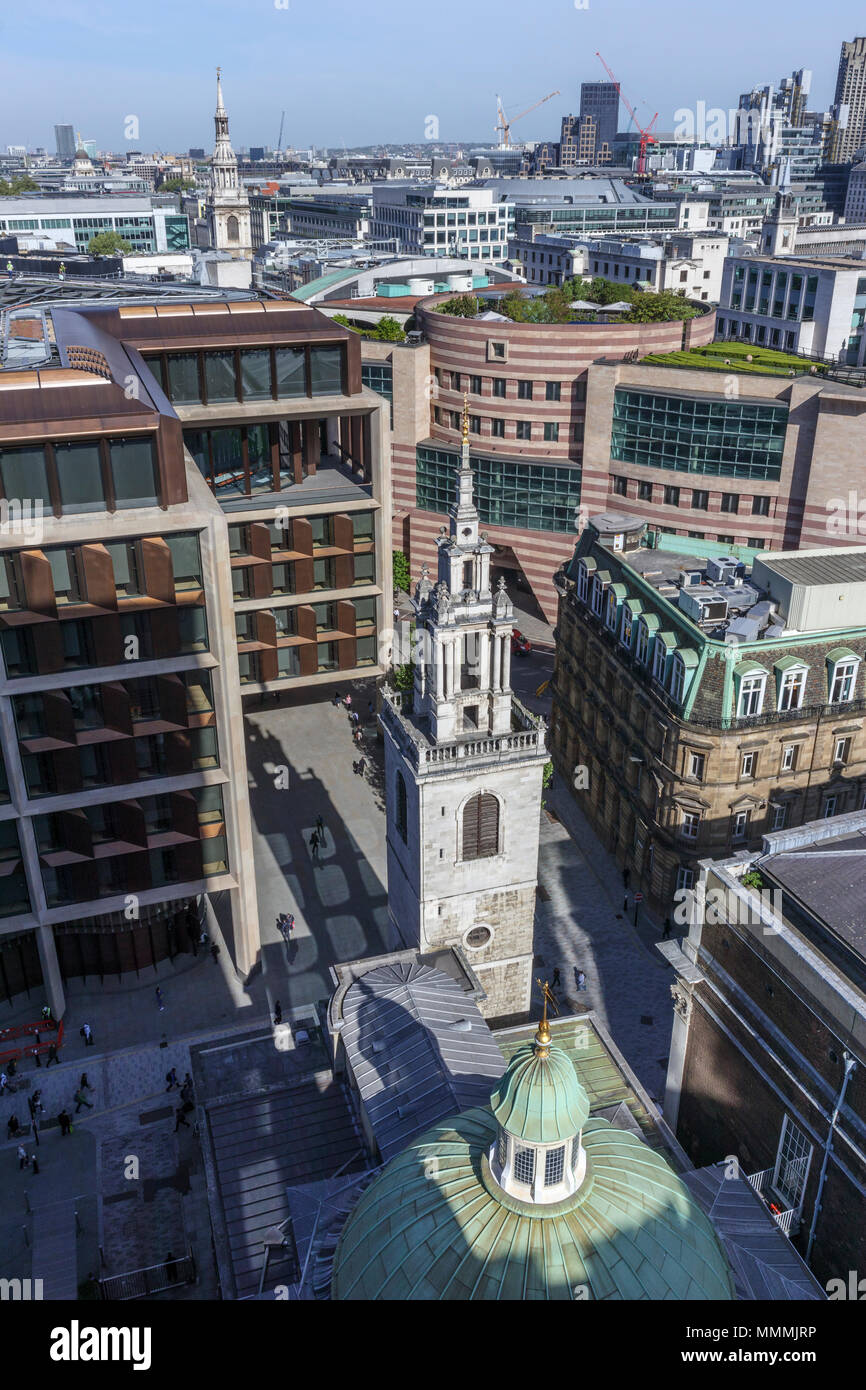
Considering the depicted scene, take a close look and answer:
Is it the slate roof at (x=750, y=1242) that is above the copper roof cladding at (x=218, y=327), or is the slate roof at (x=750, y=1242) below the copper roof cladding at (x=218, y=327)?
below

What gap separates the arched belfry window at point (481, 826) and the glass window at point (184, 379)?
33.0 metres

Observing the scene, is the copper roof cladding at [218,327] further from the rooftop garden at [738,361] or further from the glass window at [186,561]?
the rooftop garden at [738,361]

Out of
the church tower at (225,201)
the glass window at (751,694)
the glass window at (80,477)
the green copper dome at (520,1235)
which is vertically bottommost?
the green copper dome at (520,1235)

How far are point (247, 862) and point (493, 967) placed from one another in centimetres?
1380

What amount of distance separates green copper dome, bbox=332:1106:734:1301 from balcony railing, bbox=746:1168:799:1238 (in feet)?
30.6

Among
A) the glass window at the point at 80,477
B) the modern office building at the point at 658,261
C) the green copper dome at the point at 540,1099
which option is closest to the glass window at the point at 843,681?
the green copper dome at the point at 540,1099

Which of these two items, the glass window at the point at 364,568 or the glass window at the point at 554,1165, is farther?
the glass window at the point at 364,568

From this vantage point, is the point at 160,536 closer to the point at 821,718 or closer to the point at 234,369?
the point at 234,369

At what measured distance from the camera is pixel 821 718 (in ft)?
186

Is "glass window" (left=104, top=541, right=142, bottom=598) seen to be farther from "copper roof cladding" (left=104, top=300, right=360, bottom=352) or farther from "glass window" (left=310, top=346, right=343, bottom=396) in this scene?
"glass window" (left=310, top=346, right=343, bottom=396)

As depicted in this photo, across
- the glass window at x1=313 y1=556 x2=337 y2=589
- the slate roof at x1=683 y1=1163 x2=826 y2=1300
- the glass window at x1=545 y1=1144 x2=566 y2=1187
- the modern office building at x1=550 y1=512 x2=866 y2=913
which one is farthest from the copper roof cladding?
the glass window at x1=545 y1=1144 x2=566 y2=1187

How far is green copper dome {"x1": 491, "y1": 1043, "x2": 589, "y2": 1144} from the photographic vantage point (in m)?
25.2

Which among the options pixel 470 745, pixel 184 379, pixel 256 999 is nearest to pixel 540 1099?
pixel 470 745

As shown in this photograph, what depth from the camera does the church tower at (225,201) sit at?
168 meters
